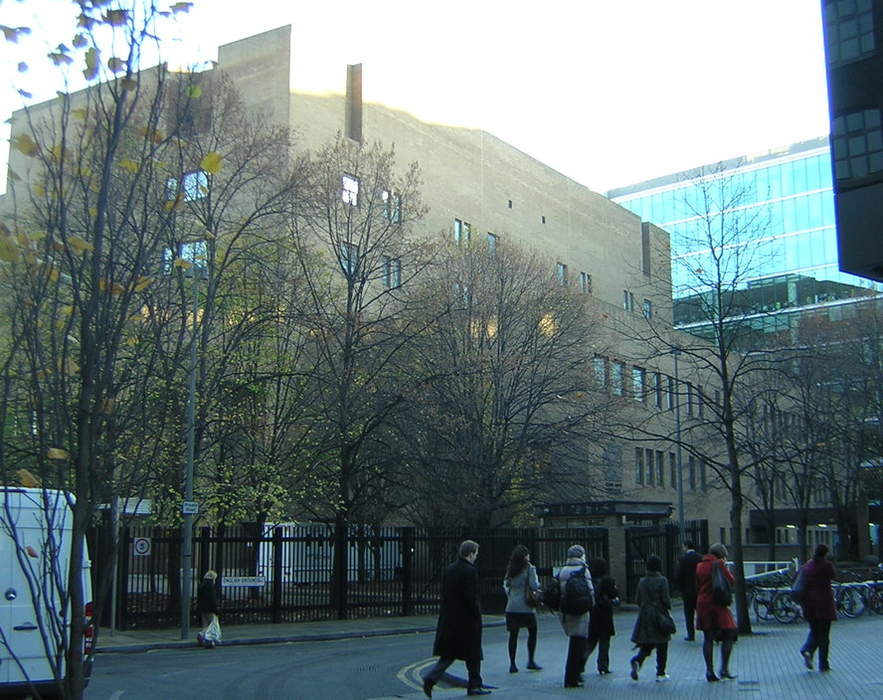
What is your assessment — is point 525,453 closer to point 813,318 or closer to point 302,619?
point 302,619

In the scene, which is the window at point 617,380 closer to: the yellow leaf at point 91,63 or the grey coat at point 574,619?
the grey coat at point 574,619

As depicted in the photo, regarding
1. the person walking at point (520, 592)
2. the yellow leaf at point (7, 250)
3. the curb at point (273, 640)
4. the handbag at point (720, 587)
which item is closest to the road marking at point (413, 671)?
the person walking at point (520, 592)

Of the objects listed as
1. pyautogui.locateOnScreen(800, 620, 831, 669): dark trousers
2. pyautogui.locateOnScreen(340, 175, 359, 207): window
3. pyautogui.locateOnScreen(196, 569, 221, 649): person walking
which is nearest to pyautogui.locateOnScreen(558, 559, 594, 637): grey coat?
pyautogui.locateOnScreen(800, 620, 831, 669): dark trousers

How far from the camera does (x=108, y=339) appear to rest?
5.54 meters

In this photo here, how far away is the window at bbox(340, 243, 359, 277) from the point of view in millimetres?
31372

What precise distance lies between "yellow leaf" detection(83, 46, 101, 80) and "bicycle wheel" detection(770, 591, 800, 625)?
21.8m

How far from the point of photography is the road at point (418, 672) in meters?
12.5

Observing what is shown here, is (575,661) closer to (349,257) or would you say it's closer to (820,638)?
(820,638)

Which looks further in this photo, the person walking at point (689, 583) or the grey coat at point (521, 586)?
the person walking at point (689, 583)

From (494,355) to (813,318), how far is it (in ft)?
57.7

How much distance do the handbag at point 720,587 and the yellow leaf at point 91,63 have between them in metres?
10.3

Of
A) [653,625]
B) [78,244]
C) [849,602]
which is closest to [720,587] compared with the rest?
[653,625]

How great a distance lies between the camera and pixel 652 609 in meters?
13.4

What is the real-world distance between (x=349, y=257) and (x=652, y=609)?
65.4 ft
